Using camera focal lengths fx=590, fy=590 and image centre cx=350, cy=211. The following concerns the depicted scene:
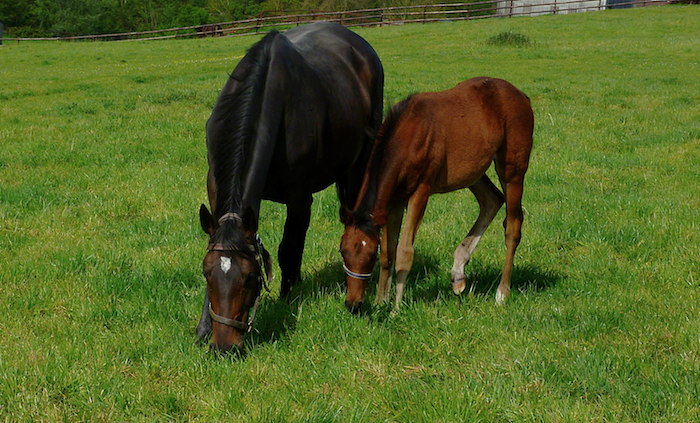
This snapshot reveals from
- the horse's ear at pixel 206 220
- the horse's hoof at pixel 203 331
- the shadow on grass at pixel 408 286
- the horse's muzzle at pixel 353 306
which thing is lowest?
the shadow on grass at pixel 408 286

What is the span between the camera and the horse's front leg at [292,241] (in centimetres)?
443

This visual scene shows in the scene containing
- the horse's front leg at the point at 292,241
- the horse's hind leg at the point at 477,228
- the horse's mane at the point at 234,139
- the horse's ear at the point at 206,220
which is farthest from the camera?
the horse's hind leg at the point at 477,228

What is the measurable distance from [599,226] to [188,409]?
4449mm

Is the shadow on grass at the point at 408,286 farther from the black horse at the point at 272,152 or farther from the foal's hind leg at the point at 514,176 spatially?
the foal's hind leg at the point at 514,176

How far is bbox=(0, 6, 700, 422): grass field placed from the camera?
2.99 meters

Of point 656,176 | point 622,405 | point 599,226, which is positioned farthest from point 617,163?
point 622,405

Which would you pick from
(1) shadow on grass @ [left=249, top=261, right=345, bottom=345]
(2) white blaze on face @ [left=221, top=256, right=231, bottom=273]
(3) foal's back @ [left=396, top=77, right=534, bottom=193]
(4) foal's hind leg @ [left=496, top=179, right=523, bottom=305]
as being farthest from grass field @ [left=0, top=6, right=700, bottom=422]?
(3) foal's back @ [left=396, top=77, right=534, bottom=193]

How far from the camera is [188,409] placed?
3.00m

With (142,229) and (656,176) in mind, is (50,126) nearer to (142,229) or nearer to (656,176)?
(142,229)

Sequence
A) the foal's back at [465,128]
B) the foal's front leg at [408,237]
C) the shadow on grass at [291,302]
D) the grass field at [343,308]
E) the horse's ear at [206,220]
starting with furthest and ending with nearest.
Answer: the foal's back at [465,128]
the foal's front leg at [408,237]
the shadow on grass at [291,302]
the horse's ear at [206,220]
the grass field at [343,308]

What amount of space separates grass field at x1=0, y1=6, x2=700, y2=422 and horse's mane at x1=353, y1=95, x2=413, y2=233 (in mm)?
658

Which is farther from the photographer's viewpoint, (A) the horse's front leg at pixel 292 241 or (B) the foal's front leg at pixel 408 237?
Result: (A) the horse's front leg at pixel 292 241

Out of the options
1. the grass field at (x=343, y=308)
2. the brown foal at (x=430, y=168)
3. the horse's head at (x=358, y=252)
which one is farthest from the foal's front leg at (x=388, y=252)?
the horse's head at (x=358, y=252)

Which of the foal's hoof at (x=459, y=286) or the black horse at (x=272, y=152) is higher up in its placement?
the black horse at (x=272, y=152)
